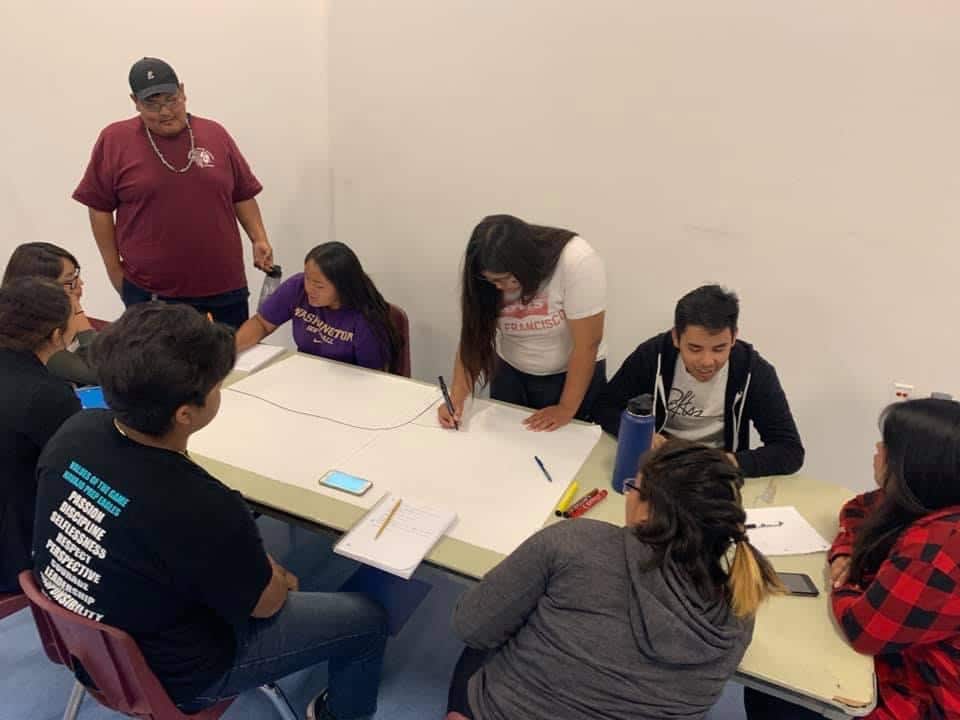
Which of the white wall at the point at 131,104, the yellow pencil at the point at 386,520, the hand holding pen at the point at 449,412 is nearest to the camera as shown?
the yellow pencil at the point at 386,520

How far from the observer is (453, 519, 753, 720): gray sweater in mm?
1033

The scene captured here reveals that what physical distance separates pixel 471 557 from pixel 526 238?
898 mm

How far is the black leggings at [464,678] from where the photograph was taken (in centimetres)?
138

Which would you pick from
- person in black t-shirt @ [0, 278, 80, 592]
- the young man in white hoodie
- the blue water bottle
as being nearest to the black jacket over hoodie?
the young man in white hoodie

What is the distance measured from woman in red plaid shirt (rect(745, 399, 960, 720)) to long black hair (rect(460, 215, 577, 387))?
95 cm

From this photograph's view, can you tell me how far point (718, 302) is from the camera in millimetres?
1809

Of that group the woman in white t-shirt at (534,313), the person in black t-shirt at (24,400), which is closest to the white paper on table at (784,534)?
the woman in white t-shirt at (534,313)

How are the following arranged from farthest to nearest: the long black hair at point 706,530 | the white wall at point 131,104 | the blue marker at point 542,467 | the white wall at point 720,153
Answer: the white wall at point 131,104 → the white wall at point 720,153 → the blue marker at point 542,467 → the long black hair at point 706,530

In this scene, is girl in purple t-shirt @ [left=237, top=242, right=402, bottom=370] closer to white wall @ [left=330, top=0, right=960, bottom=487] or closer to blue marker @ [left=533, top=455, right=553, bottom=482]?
white wall @ [left=330, top=0, right=960, bottom=487]

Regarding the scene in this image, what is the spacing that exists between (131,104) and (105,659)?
2.50 meters

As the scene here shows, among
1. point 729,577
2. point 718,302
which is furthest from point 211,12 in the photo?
point 729,577

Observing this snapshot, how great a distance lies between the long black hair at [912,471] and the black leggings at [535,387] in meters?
0.98

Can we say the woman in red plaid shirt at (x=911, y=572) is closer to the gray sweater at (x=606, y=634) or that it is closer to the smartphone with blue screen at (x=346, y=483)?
the gray sweater at (x=606, y=634)

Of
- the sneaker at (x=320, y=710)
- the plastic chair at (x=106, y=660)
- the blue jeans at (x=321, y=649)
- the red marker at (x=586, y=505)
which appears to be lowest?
the sneaker at (x=320, y=710)
